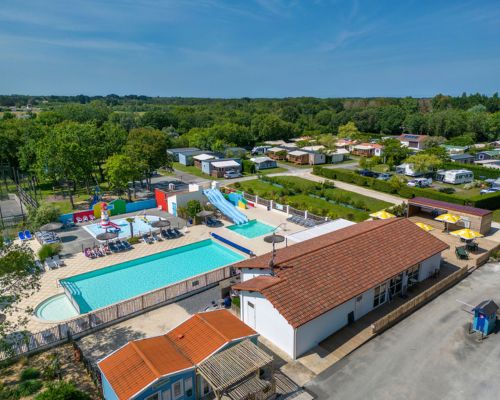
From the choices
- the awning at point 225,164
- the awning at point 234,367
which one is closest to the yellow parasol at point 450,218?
the awning at point 234,367

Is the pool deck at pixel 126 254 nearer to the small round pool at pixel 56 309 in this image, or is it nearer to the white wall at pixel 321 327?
the small round pool at pixel 56 309

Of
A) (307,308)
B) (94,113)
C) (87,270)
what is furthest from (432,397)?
(94,113)

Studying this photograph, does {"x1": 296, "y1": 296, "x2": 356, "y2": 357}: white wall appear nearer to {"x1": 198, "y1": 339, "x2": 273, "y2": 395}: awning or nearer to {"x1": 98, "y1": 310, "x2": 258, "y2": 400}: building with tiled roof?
{"x1": 98, "y1": 310, "x2": 258, "y2": 400}: building with tiled roof

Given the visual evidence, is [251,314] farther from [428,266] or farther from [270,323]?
[428,266]

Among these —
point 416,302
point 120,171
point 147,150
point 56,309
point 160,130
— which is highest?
point 160,130

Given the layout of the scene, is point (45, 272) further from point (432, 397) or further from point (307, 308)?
point (432, 397)

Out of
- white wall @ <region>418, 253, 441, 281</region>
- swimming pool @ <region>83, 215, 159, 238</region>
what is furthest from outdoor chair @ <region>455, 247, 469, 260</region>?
swimming pool @ <region>83, 215, 159, 238</region>

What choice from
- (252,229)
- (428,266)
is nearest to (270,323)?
(428,266)
